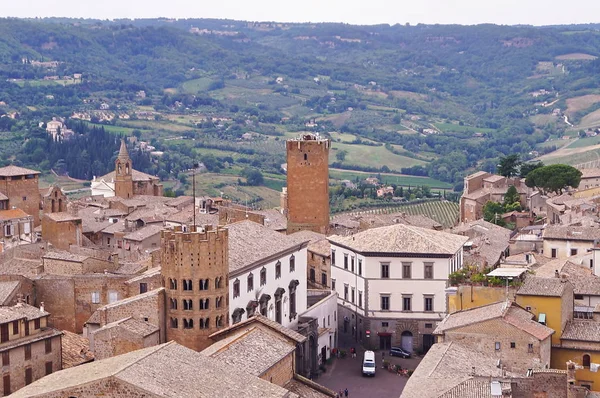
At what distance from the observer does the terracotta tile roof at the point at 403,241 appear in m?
56.2

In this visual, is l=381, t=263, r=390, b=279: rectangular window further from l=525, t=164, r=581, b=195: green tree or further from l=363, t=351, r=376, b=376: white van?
l=525, t=164, r=581, b=195: green tree

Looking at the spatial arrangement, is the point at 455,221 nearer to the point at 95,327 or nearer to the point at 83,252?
the point at 83,252

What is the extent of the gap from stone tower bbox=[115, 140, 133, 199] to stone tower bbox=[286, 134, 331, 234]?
25365 millimetres

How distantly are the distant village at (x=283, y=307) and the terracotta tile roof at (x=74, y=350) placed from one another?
93 mm

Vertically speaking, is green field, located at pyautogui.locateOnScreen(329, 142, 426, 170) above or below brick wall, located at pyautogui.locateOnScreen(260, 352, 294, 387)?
below

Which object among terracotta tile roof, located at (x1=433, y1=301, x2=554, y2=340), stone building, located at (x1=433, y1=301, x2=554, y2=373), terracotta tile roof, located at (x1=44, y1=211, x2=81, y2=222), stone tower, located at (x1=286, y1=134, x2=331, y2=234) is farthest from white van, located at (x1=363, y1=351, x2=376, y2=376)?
terracotta tile roof, located at (x1=44, y1=211, x2=81, y2=222)

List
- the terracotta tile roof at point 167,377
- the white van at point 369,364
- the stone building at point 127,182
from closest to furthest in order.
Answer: the terracotta tile roof at point 167,377, the white van at point 369,364, the stone building at point 127,182

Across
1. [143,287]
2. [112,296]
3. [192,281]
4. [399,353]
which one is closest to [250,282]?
[143,287]

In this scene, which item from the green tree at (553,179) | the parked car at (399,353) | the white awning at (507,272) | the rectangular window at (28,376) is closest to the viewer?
the rectangular window at (28,376)

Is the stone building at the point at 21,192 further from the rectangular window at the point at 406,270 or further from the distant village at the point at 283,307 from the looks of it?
the rectangular window at the point at 406,270

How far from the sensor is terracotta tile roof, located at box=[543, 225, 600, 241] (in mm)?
60344

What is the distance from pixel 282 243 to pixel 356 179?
10805cm

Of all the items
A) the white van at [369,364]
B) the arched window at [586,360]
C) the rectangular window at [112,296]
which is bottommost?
the white van at [369,364]

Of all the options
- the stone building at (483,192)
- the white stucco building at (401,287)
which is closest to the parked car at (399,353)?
the white stucco building at (401,287)
